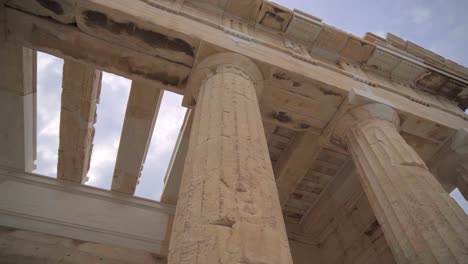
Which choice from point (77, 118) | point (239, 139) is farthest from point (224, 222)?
point (77, 118)

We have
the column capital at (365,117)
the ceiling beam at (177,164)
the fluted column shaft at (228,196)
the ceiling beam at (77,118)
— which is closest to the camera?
the fluted column shaft at (228,196)

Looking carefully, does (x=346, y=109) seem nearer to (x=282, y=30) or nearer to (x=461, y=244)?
(x=282, y=30)

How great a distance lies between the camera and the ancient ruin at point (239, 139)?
3.32 meters

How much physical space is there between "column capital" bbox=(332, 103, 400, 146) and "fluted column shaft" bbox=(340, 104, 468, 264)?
0.07 ft

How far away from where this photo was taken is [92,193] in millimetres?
8289

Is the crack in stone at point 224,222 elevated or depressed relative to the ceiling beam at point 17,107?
depressed

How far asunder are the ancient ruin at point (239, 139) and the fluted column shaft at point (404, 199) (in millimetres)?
26

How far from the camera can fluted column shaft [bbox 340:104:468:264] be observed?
3.98 m

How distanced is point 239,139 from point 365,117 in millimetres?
3643

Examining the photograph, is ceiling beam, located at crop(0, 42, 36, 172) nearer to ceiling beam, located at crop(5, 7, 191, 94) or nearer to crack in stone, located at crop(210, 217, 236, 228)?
ceiling beam, located at crop(5, 7, 191, 94)

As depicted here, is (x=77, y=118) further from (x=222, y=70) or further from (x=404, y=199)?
(x=404, y=199)

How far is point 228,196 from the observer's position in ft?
9.23

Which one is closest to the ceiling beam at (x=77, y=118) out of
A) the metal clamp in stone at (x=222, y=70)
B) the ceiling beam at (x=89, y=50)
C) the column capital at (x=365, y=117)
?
the ceiling beam at (x=89, y=50)

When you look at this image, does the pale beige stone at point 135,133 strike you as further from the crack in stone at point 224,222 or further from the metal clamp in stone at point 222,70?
the crack in stone at point 224,222
